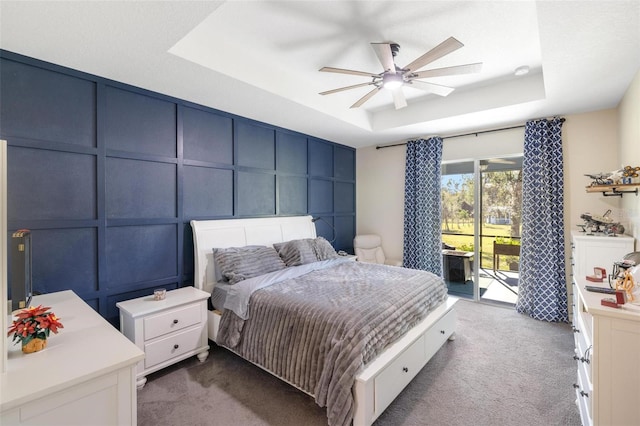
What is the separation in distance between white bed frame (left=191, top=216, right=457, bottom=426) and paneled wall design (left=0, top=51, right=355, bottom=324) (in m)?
0.19

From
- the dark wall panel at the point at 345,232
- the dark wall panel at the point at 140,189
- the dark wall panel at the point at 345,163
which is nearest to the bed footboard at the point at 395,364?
the dark wall panel at the point at 140,189

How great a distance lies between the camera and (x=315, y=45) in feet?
8.29

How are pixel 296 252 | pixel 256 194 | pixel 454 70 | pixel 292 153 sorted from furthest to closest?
pixel 292 153 → pixel 256 194 → pixel 296 252 → pixel 454 70

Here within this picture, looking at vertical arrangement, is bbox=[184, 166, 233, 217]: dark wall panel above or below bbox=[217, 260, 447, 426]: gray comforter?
above

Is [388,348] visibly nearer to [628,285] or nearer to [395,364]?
[395,364]

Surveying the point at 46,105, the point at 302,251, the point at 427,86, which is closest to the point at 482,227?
the point at 427,86

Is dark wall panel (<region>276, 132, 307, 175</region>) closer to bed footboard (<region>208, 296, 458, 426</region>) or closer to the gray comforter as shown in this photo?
the gray comforter

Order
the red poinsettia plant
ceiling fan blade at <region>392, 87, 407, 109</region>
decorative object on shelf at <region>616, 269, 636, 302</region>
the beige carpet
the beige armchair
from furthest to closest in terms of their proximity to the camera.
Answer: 1. the beige armchair
2. ceiling fan blade at <region>392, 87, 407, 109</region>
3. the beige carpet
4. decorative object on shelf at <region>616, 269, 636, 302</region>
5. the red poinsettia plant

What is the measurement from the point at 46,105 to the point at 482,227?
5.25m

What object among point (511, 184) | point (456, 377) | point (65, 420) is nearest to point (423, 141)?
point (511, 184)

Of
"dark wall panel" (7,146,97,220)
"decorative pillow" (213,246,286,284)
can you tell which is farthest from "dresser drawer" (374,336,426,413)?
"dark wall panel" (7,146,97,220)

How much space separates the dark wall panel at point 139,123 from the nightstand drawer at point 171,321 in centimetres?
153

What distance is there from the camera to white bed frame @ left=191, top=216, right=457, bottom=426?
1.81 metres

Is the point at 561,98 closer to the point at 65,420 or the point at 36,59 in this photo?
the point at 65,420
